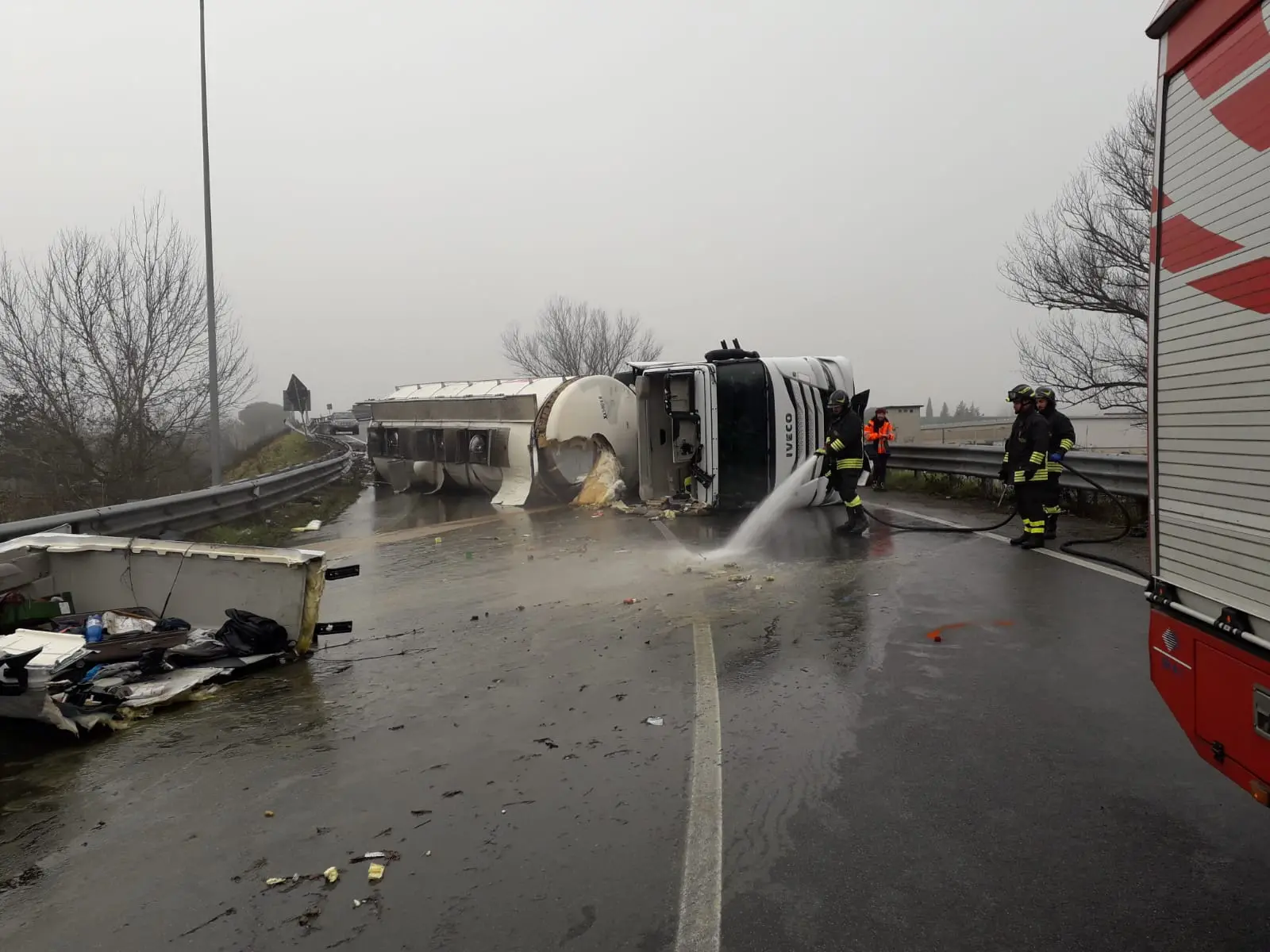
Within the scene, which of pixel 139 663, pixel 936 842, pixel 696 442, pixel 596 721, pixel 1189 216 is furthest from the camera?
pixel 696 442

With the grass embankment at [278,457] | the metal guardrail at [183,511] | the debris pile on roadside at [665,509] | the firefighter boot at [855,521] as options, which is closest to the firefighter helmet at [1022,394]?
the firefighter boot at [855,521]

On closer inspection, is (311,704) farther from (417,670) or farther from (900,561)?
(900,561)

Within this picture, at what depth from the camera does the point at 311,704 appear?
15.9 feet

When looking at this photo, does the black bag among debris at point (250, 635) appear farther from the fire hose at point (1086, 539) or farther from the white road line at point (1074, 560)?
the fire hose at point (1086, 539)

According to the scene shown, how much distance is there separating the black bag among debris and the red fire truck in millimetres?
5264

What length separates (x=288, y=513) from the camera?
14.8 m

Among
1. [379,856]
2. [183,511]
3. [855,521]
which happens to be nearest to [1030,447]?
[855,521]

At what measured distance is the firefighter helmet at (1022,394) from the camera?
341 inches

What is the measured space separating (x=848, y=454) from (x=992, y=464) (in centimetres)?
417

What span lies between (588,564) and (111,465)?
37.5 feet

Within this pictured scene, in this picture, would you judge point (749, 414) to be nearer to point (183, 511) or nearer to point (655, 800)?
point (183, 511)

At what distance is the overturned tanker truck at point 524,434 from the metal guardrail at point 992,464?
5432 mm

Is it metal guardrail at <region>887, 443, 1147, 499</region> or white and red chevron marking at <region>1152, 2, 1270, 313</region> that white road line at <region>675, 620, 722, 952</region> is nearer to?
white and red chevron marking at <region>1152, 2, 1270, 313</region>

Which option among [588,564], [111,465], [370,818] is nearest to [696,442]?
[588,564]
